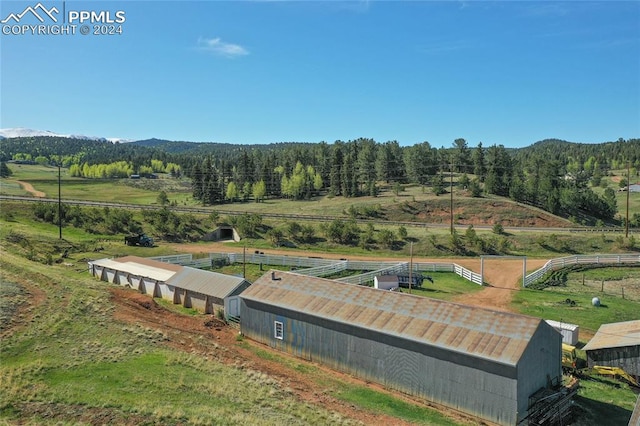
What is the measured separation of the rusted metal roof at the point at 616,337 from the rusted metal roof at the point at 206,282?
2264 cm

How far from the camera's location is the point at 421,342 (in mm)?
21406

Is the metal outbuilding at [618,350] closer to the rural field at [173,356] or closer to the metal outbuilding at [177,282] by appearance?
the rural field at [173,356]

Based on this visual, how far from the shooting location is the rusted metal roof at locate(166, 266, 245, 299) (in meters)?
33.3

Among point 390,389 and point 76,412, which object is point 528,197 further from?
point 76,412

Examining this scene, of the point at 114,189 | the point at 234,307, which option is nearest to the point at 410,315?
the point at 234,307

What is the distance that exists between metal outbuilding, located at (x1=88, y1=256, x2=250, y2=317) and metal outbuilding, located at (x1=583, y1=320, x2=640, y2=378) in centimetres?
2230

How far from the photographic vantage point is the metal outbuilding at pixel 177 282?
3312cm

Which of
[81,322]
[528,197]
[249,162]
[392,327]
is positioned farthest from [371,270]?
[249,162]

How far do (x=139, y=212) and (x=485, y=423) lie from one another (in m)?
67.5

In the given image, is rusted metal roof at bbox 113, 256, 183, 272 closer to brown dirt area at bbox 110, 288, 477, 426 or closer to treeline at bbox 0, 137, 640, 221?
brown dirt area at bbox 110, 288, 477, 426

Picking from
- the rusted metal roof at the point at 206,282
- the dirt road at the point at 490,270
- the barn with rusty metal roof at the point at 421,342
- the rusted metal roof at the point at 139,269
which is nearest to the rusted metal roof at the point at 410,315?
the barn with rusty metal roof at the point at 421,342

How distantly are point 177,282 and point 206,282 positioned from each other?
3.20 metres

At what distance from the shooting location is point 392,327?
2288 cm

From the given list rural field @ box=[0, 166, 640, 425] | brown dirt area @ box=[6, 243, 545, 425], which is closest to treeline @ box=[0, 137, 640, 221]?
rural field @ box=[0, 166, 640, 425]
